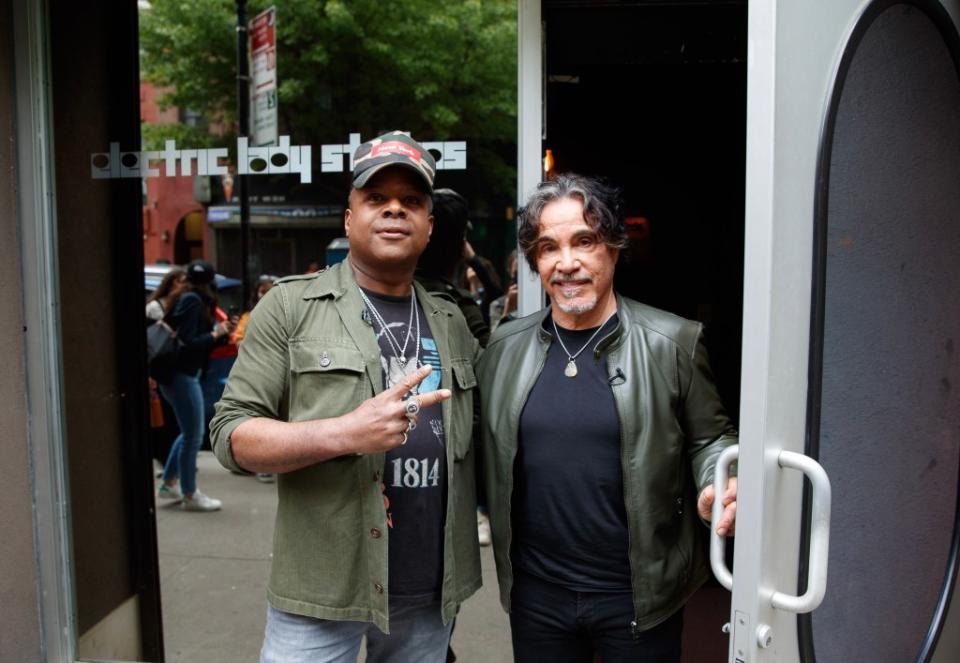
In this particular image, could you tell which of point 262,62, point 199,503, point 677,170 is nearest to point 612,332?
point 677,170

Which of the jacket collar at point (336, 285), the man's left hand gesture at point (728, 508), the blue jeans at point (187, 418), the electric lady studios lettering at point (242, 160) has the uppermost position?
the electric lady studios lettering at point (242, 160)

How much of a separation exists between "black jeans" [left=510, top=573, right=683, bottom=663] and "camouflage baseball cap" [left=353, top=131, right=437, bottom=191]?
3.53 feet

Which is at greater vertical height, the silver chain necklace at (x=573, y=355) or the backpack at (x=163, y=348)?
the silver chain necklace at (x=573, y=355)

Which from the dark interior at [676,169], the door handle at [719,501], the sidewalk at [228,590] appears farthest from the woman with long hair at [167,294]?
the door handle at [719,501]

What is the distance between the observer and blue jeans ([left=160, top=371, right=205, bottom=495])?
541cm

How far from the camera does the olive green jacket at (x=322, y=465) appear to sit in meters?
1.94

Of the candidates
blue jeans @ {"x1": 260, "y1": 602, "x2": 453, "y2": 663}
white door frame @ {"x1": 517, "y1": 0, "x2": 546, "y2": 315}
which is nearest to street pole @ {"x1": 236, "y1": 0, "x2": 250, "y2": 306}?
white door frame @ {"x1": 517, "y1": 0, "x2": 546, "y2": 315}

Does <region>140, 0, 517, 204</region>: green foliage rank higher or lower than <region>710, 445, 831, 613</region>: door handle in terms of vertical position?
higher

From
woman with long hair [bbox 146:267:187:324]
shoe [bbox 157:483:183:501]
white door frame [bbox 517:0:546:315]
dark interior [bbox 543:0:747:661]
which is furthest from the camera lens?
shoe [bbox 157:483:183:501]

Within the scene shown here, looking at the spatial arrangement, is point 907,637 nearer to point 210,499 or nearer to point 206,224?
point 210,499

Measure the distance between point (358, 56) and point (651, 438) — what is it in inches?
369

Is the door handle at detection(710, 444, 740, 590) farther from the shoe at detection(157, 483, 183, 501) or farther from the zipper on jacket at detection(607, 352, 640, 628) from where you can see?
the shoe at detection(157, 483, 183, 501)

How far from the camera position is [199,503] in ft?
17.8

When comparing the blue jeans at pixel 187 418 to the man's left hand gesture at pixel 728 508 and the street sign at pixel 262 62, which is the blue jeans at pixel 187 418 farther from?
the man's left hand gesture at pixel 728 508
